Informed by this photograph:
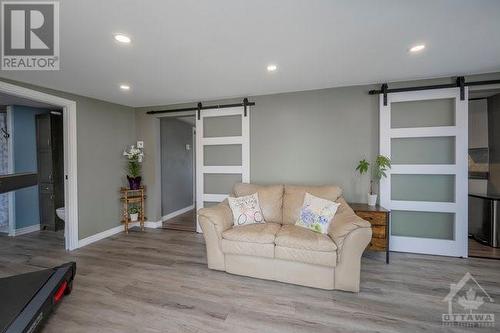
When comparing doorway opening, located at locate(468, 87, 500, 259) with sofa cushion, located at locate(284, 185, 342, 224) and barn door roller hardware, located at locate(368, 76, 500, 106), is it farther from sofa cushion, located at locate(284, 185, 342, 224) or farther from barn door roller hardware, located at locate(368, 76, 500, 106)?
sofa cushion, located at locate(284, 185, 342, 224)

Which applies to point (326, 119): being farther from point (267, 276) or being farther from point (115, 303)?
point (115, 303)

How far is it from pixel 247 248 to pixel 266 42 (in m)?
2.09

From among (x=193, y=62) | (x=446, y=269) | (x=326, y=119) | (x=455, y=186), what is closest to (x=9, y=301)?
(x=193, y=62)

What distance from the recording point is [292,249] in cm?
225

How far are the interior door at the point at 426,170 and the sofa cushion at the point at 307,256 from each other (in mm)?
1510

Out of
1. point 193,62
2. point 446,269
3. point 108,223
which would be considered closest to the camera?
point 193,62

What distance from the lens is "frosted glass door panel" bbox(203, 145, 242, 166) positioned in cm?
376

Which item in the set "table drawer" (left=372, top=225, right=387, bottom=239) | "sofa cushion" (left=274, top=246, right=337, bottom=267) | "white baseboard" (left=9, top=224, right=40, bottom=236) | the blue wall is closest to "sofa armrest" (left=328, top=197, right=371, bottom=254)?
"sofa cushion" (left=274, top=246, right=337, bottom=267)

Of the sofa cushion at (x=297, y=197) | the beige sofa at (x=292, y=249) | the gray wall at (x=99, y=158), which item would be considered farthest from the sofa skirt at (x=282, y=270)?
the gray wall at (x=99, y=158)

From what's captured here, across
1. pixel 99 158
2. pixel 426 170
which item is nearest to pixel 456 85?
pixel 426 170

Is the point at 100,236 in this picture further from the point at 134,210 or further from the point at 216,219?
the point at 216,219

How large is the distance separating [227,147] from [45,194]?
3634mm

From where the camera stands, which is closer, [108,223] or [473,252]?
[473,252]

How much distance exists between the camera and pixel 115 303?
1.99 meters
